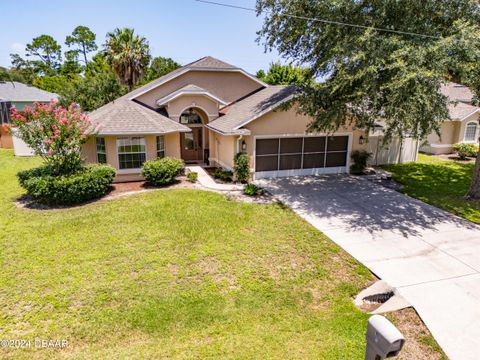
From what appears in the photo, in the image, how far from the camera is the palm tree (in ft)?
88.6

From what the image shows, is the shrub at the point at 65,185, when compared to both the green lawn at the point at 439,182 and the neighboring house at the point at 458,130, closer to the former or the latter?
the green lawn at the point at 439,182

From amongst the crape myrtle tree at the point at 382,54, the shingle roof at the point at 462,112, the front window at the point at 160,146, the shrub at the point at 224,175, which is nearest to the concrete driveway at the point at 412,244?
the shrub at the point at 224,175

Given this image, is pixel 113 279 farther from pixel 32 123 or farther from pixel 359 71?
pixel 359 71

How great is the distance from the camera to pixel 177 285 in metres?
7.60

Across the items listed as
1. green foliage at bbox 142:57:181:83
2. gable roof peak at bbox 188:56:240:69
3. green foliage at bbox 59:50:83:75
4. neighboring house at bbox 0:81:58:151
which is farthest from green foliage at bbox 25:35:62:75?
gable roof peak at bbox 188:56:240:69

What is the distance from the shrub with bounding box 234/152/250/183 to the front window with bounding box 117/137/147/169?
5067 millimetres

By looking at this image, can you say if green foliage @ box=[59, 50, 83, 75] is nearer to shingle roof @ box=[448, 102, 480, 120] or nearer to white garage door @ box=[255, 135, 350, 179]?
white garage door @ box=[255, 135, 350, 179]

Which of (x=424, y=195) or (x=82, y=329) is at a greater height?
(x=424, y=195)

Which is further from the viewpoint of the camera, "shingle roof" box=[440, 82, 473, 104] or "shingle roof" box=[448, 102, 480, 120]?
"shingle roof" box=[440, 82, 473, 104]

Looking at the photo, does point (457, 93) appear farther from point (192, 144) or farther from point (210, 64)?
point (192, 144)

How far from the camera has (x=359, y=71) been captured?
11.5 meters

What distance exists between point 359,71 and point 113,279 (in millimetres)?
10642

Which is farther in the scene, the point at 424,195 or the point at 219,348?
the point at 424,195

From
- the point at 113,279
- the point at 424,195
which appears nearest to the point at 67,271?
the point at 113,279
